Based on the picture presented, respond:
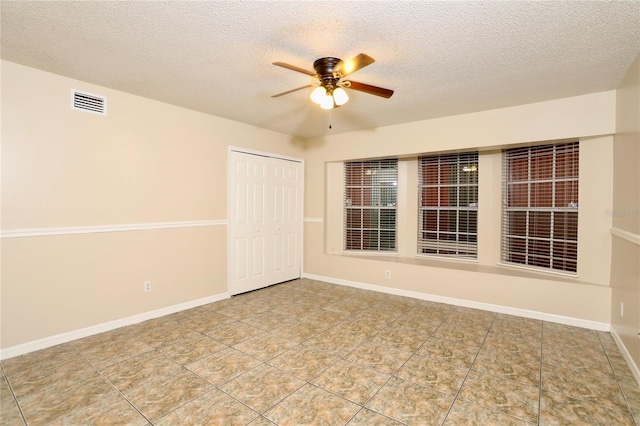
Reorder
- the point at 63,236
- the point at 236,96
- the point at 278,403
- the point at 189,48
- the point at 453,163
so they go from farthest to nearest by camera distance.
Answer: the point at 453,163 → the point at 236,96 → the point at 63,236 → the point at 189,48 → the point at 278,403

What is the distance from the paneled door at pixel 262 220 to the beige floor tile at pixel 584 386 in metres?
3.70

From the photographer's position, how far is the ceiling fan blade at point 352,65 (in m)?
2.07

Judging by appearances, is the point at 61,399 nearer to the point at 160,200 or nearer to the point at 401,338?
the point at 160,200

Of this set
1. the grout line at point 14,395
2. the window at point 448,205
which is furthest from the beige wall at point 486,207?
the grout line at point 14,395

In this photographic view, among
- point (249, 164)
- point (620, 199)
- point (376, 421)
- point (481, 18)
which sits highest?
point (481, 18)

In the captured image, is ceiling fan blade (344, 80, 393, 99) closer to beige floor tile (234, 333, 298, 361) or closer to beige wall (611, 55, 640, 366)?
beige wall (611, 55, 640, 366)

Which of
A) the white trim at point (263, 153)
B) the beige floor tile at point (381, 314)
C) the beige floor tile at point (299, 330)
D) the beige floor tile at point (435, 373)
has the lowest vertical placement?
the beige floor tile at point (435, 373)

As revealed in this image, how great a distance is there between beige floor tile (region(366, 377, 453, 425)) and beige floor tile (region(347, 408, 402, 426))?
0.04 meters

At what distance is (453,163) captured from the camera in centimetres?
470

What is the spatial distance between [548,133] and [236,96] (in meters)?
3.54

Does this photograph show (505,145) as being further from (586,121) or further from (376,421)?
(376,421)

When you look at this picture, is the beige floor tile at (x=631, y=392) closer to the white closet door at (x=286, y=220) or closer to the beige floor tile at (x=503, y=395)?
the beige floor tile at (x=503, y=395)

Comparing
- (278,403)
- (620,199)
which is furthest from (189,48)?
(620,199)

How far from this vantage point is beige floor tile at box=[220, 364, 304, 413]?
211cm
